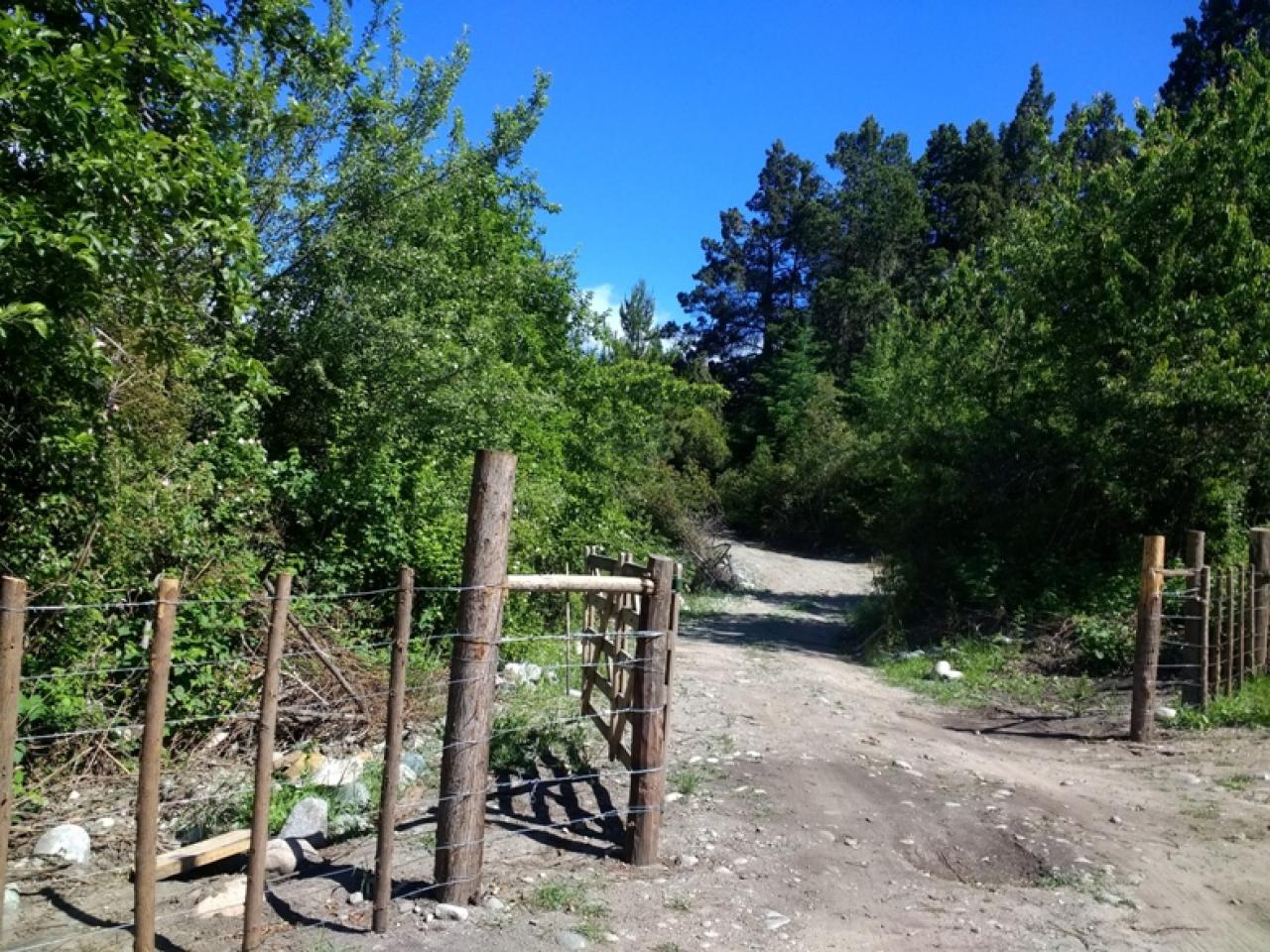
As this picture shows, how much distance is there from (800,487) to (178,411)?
3089cm

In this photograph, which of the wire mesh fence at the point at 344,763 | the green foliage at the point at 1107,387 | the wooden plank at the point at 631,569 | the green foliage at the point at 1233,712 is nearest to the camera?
the wire mesh fence at the point at 344,763

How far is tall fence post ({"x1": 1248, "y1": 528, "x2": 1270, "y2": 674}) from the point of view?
33.0 ft

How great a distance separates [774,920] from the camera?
4.70m

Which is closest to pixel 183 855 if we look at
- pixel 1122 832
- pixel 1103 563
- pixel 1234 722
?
pixel 1122 832

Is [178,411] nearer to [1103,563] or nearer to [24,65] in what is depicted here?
[24,65]

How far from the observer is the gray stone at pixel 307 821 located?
5551 mm

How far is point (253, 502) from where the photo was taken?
926cm

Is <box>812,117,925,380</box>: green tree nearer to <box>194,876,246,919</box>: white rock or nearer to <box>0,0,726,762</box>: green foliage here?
<box>0,0,726,762</box>: green foliage

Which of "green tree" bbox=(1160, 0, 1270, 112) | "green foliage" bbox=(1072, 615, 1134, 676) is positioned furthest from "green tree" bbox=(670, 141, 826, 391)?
"green foliage" bbox=(1072, 615, 1134, 676)

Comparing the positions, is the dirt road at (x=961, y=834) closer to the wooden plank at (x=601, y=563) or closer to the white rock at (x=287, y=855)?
the wooden plank at (x=601, y=563)

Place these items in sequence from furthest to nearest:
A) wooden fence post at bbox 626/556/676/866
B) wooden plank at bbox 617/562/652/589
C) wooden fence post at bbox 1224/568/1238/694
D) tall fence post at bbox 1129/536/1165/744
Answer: wooden fence post at bbox 1224/568/1238/694 → tall fence post at bbox 1129/536/1165/744 → wooden plank at bbox 617/562/652/589 → wooden fence post at bbox 626/556/676/866

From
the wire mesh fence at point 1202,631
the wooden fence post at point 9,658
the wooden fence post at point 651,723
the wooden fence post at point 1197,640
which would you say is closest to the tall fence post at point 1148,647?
the wire mesh fence at point 1202,631

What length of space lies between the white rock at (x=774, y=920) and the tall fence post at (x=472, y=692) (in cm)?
137

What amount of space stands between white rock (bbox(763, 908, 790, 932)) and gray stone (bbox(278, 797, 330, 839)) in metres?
2.56
